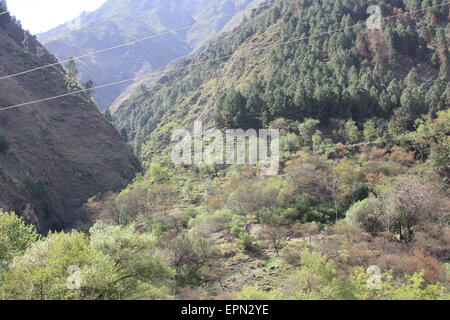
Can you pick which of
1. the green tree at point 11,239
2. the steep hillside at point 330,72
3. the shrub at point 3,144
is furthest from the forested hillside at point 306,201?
the shrub at point 3,144

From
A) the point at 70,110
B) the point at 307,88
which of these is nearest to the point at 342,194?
the point at 307,88

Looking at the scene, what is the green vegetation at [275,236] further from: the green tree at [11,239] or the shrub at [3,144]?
the shrub at [3,144]

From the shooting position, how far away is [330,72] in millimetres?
66312

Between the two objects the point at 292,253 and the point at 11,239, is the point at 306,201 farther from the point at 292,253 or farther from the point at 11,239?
the point at 11,239

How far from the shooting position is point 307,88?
60281mm

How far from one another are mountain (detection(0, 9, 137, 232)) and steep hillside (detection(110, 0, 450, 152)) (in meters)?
16.1

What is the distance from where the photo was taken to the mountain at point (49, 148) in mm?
49000

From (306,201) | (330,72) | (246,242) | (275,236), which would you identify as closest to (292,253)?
(275,236)

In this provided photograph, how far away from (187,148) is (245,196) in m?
31.5

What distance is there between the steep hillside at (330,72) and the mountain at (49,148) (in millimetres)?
16053

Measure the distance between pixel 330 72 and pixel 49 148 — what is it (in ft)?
166

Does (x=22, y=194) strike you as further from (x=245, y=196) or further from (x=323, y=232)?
(x=323, y=232)

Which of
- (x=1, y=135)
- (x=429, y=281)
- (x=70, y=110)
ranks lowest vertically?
(x=429, y=281)

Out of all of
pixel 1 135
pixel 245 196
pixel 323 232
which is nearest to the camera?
pixel 323 232
